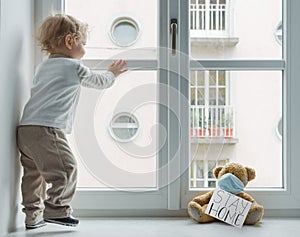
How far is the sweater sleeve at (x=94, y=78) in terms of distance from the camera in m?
1.64

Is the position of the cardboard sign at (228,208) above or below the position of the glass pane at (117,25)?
below

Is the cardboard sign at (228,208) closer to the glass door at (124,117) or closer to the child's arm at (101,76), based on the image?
the glass door at (124,117)

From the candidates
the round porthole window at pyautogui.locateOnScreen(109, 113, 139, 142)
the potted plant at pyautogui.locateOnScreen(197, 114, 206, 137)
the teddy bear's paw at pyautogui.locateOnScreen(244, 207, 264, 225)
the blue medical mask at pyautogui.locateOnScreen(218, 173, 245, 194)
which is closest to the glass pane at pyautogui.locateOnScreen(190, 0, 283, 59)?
the potted plant at pyautogui.locateOnScreen(197, 114, 206, 137)

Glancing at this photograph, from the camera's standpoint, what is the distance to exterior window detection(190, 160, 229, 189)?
186 cm

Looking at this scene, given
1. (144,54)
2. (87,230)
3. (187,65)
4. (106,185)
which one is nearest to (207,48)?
(187,65)

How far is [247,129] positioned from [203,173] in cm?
21

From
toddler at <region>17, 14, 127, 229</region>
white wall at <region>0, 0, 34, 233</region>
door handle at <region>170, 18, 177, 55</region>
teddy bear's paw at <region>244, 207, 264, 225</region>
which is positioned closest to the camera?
white wall at <region>0, 0, 34, 233</region>

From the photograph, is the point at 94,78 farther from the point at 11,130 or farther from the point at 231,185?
the point at 231,185

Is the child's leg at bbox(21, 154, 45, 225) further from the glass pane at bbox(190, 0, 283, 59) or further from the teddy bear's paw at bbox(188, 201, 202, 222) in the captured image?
the glass pane at bbox(190, 0, 283, 59)

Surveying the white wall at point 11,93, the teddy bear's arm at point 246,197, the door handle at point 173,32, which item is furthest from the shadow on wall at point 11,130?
the teddy bear's arm at point 246,197

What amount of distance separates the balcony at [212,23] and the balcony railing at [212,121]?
23 centimetres

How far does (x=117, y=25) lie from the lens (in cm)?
188

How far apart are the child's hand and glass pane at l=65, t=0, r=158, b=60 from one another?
0.36 ft

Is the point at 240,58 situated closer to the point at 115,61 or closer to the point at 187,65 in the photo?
the point at 187,65
